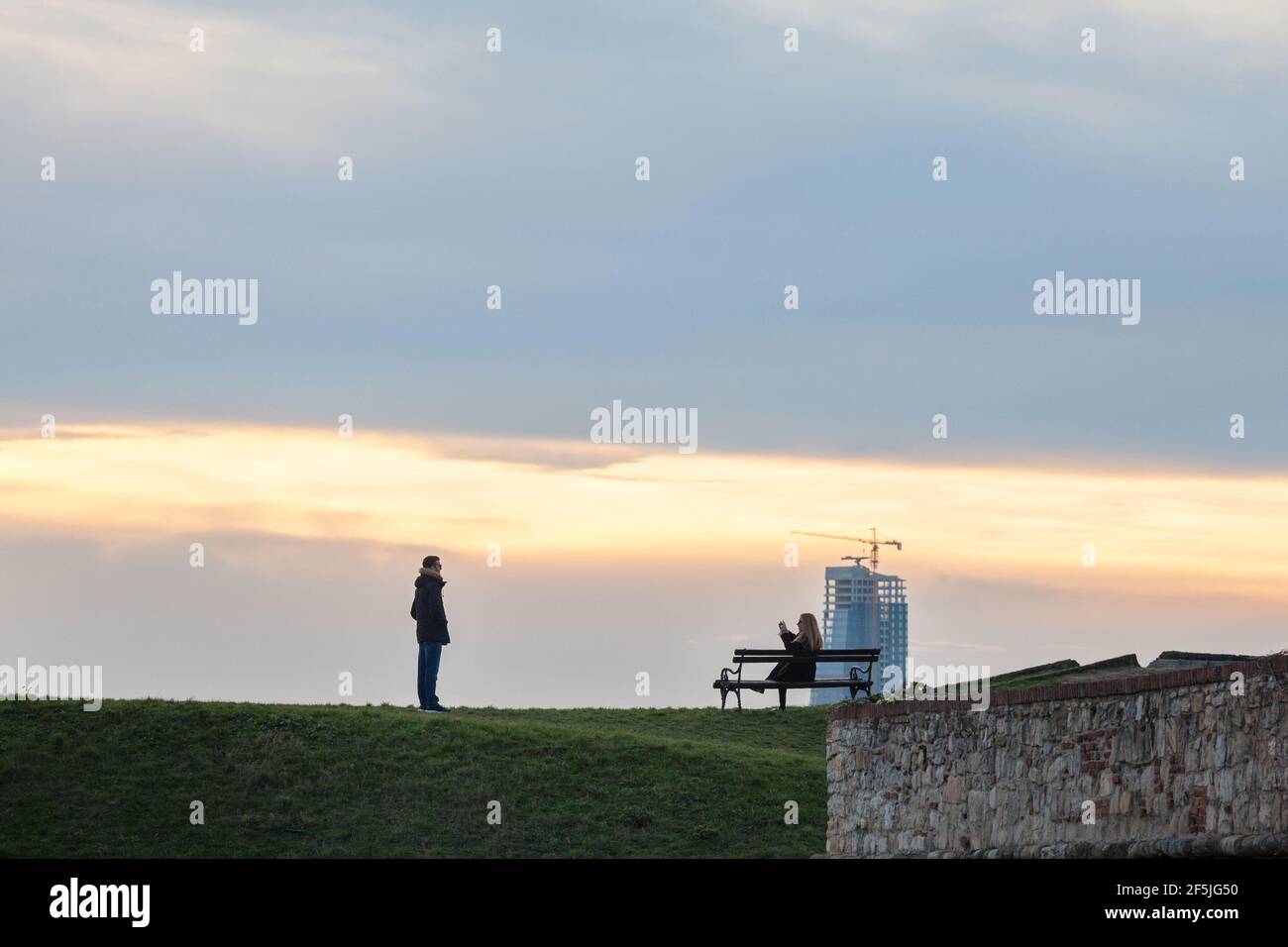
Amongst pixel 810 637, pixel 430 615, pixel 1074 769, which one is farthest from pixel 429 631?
pixel 1074 769

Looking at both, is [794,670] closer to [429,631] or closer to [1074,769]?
[429,631]

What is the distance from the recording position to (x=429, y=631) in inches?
999

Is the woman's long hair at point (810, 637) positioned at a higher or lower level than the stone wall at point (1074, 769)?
higher

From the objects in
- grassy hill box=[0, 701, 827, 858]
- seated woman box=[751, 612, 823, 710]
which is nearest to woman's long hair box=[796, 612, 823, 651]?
seated woman box=[751, 612, 823, 710]

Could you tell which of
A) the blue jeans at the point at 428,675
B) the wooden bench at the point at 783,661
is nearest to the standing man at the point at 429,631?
the blue jeans at the point at 428,675

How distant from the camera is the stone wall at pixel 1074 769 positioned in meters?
12.6

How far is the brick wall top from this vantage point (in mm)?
12688

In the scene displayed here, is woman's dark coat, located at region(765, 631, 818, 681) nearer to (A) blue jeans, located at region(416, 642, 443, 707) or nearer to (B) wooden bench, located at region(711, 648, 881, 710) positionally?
(B) wooden bench, located at region(711, 648, 881, 710)

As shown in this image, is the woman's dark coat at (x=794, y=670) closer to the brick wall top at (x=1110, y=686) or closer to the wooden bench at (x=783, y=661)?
the wooden bench at (x=783, y=661)

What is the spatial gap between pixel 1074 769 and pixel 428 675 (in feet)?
42.3
